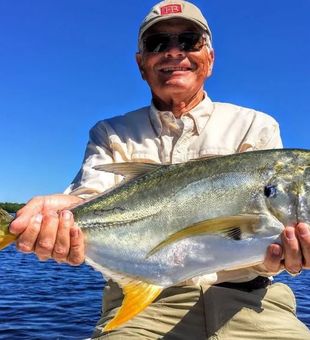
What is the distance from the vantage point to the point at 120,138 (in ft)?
19.9

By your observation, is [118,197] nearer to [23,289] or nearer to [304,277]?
[23,289]

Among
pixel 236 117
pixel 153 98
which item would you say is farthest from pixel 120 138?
pixel 236 117

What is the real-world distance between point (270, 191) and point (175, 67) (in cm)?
207

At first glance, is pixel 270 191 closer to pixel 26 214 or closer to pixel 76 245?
pixel 76 245

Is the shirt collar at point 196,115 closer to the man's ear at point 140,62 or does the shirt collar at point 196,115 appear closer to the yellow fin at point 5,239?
the man's ear at point 140,62

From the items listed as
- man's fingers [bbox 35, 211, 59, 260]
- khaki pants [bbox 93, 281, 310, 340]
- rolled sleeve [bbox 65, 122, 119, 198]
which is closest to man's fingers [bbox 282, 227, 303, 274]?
khaki pants [bbox 93, 281, 310, 340]

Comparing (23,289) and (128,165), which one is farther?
(23,289)

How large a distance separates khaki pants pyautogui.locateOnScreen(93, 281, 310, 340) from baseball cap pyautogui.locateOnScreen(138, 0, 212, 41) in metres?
2.69

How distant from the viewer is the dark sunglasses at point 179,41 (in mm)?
5926

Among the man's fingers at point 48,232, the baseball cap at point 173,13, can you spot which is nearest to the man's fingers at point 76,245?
the man's fingers at point 48,232

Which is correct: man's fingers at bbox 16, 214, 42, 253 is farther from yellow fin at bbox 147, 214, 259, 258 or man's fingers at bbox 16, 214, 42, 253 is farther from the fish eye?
the fish eye

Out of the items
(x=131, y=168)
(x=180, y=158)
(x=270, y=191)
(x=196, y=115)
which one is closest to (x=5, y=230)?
(x=131, y=168)

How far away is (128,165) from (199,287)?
1.37 meters

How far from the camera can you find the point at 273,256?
14.0 feet
